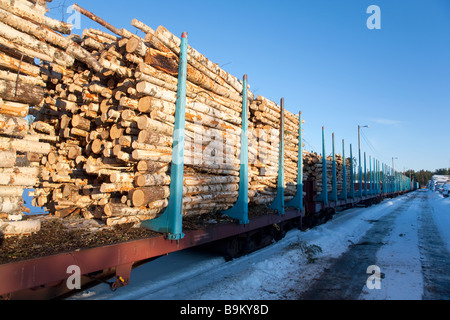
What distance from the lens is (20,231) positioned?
3416 millimetres

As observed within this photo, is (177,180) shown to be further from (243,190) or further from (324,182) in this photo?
(324,182)

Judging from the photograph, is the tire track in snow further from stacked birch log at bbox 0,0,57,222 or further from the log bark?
the log bark

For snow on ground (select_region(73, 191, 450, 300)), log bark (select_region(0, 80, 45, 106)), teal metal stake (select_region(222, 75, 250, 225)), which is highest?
log bark (select_region(0, 80, 45, 106))

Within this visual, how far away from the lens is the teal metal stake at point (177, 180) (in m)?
4.54

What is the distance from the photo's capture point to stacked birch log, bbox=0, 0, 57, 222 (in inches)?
129

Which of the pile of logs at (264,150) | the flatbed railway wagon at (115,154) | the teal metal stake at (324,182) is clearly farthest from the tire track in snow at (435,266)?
the pile of logs at (264,150)

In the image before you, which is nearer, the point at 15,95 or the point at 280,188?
the point at 15,95

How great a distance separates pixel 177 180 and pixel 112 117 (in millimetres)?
1635

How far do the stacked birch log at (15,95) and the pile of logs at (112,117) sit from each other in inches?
0.5

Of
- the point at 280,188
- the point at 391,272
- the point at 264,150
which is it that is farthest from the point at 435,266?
the point at 264,150

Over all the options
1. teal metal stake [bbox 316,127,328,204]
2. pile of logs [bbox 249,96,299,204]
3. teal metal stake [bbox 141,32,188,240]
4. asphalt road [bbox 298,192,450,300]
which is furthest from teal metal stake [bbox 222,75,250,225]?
teal metal stake [bbox 316,127,328,204]

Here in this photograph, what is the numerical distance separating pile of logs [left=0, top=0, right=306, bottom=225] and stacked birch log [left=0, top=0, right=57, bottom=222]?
13 mm

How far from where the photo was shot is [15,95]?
3.34 meters

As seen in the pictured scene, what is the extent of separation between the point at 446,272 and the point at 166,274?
5.96m
